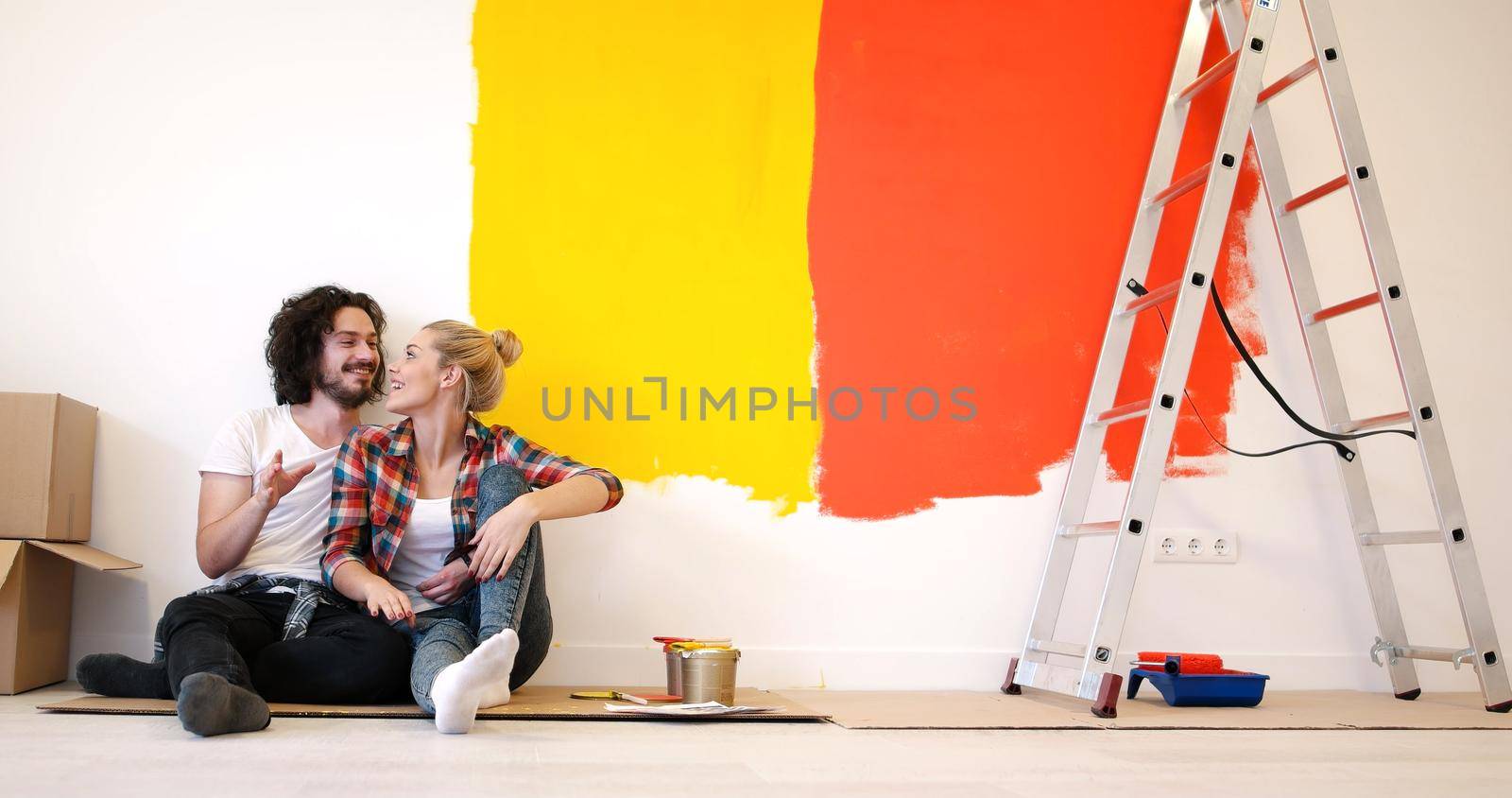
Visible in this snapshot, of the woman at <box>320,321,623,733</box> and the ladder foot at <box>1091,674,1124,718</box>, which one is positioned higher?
the woman at <box>320,321,623,733</box>

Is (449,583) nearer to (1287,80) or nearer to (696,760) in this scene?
(696,760)

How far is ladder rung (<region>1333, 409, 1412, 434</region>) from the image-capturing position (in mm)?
2328

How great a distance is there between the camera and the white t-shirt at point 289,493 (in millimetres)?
2123

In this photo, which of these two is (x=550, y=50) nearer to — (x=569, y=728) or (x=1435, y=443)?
(x=569, y=728)

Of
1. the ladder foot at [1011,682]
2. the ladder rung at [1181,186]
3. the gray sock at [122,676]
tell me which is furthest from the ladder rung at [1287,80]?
the gray sock at [122,676]

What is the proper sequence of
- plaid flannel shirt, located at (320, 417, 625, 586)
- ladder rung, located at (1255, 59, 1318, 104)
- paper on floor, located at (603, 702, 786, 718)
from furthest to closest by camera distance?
ladder rung, located at (1255, 59, 1318, 104) < plaid flannel shirt, located at (320, 417, 625, 586) < paper on floor, located at (603, 702, 786, 718)

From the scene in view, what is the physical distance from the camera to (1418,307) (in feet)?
8.99

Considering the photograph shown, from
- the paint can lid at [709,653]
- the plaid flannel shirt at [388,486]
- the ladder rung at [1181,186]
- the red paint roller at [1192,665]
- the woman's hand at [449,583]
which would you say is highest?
the ladder rung at [1181,186]

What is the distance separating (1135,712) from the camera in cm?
210

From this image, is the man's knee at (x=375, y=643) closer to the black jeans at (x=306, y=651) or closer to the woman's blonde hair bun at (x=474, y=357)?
the black jeans at (x=306, y=651)

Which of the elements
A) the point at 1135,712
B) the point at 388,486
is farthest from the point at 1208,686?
the point at 388,486

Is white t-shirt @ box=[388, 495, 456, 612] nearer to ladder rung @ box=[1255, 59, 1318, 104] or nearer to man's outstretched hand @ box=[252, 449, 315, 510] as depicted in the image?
man's outstretched hand @ box=[252, 449, 315, 510]

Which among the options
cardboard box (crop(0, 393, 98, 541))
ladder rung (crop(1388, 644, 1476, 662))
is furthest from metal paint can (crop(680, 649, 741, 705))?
ladder rung (crop(1388, 644, 1476, 662))

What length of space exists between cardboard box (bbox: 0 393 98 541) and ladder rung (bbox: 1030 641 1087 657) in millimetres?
1960
